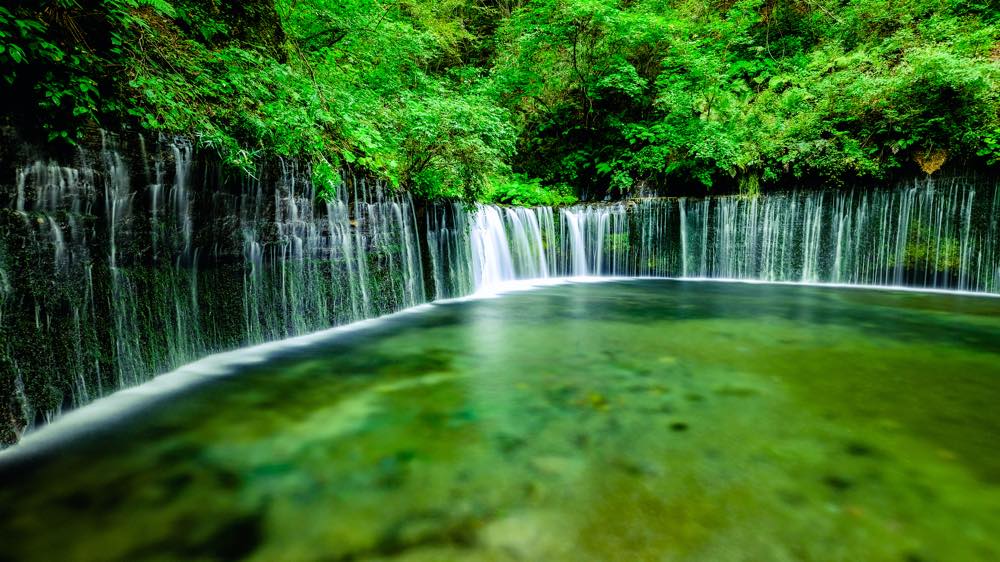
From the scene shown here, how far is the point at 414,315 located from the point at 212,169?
376 cm

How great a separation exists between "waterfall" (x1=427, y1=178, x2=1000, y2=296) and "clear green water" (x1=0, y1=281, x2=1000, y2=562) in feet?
16.8

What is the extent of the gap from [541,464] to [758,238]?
1239 centimetres

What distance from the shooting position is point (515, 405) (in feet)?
12.2

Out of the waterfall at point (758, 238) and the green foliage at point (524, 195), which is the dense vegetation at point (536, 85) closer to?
the green foliage at point (524, 195)

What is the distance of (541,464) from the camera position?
2.72 metres

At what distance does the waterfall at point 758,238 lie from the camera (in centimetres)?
982

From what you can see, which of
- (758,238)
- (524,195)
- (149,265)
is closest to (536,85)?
(524,195)

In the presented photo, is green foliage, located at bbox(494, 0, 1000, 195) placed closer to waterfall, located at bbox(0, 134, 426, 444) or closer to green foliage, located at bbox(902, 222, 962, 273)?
green foliage, located at bbox(902, 222, 962, 273)

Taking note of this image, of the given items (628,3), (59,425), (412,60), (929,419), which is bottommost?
(929,419)

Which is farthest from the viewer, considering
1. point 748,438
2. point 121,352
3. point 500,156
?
point 500,156

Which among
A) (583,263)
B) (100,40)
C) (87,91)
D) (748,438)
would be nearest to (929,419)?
(748,438)

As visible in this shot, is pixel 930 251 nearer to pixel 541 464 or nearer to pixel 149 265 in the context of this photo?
pixel 541 464

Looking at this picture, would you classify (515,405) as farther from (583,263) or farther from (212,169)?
(583,263)

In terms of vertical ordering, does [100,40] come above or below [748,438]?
above
